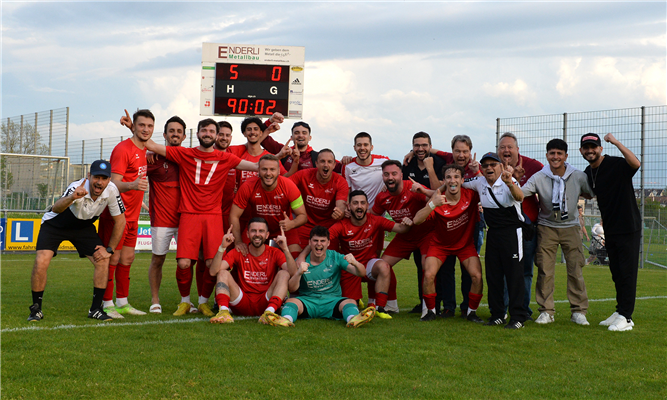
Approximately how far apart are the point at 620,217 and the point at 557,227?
696mm

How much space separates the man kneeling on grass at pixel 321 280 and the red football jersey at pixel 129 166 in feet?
7.39

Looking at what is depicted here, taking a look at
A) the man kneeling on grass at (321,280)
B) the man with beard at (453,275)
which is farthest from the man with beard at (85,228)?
the man with beard at (453,275)

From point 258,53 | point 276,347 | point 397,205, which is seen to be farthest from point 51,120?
point 276,347

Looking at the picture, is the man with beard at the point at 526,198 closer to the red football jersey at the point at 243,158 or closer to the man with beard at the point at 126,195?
the red football jersey at the point at 243,158

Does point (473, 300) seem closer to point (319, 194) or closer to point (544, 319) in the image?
point (544, 319)

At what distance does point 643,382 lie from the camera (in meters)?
4.23

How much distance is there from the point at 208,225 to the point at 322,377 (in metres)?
3.36

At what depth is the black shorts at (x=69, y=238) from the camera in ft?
20.8

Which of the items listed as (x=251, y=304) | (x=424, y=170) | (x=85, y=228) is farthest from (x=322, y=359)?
(x=424, y=170)

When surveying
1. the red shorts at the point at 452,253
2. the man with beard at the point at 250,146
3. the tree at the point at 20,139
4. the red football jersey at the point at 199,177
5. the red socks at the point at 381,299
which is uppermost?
the tree at the point at 20,139

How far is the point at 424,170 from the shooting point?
7.77 meters

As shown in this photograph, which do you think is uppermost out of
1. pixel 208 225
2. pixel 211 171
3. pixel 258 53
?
pixel 258 53

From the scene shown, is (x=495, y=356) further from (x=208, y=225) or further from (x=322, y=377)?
(x=208, y=225)

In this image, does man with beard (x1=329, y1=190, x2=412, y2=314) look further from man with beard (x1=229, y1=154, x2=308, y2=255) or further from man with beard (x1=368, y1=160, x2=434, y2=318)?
man with beard (x1=229, y1=154, x2=308, y2=255)
